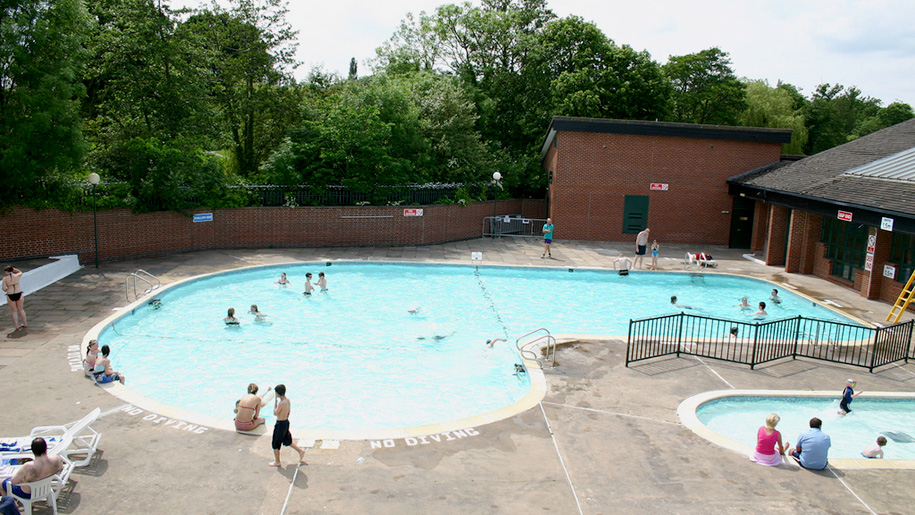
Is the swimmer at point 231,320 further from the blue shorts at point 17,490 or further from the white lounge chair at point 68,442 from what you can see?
the blue shorts at point 17,490

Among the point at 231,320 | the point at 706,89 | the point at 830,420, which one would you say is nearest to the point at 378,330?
the point at 231,320

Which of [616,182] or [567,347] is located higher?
[616,182]

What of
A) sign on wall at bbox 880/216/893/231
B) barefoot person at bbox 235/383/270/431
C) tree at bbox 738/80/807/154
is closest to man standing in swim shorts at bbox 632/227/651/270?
sign on wall at bbox 880/216/893/231

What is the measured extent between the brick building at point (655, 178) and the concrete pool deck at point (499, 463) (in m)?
18.3

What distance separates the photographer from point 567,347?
14.0m

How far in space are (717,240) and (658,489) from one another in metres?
25.1

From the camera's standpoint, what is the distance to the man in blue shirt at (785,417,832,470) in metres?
8.87

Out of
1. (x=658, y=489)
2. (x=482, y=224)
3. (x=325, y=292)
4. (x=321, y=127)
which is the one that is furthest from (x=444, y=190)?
(x=658, y=489)

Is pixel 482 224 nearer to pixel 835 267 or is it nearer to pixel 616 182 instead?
pixel 616 182

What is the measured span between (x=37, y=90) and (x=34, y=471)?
53.7 ft

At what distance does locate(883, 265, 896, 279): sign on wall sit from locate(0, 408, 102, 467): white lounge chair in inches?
842

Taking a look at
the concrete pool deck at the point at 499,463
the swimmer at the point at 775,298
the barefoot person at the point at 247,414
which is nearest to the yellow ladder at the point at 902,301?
the swimmer at the point at 775,298

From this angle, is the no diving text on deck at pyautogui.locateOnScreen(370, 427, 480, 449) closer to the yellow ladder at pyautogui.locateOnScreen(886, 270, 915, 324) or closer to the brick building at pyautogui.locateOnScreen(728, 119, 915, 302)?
the yellow ladder at pyautogui.locateOnScreen(886, 270, 915, 324)

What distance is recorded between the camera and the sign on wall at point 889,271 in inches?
752
